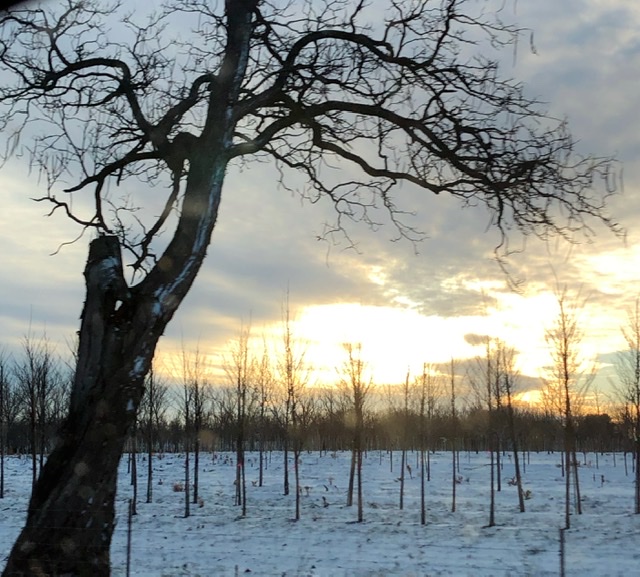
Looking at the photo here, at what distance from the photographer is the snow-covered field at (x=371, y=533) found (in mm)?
15109

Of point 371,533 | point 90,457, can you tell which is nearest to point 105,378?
point 90,457

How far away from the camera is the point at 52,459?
4.72 meters

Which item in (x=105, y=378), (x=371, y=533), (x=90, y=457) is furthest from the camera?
(x=371, y=533)

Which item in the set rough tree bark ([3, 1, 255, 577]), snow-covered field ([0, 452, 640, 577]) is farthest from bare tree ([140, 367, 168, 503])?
rough tree bark ([3, 1, 255, 577])

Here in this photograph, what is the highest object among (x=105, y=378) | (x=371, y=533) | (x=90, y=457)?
(x=105, y=378)

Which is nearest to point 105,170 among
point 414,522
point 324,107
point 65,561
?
point 324,107

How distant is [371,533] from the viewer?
21281 mm

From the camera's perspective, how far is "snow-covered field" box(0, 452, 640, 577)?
49.6 feet

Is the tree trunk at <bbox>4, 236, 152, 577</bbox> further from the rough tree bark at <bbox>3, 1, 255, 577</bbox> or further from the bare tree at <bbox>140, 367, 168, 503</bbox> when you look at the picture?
the bare tree at <bbox>140, 367, 168, 503</bbox>

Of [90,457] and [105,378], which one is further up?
[105,378]

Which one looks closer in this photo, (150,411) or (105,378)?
(105,378)

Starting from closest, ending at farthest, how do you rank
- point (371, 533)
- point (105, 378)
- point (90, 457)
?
1. point (90, 457)
2. point (105, 378)
3. point (371, 533)

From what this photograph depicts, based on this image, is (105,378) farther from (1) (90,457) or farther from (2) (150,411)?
(2) (150,411)

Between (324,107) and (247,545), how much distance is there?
1559 centimetres
